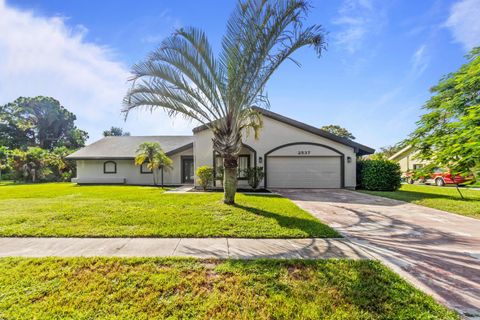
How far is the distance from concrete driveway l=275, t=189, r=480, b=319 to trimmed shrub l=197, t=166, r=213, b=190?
7.07 metres

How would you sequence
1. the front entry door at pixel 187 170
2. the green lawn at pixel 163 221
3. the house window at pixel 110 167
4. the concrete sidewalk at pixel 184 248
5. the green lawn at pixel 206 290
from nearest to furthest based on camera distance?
the green lawn at pixel 206 290, the concrete sidewalk at pixel 184 248, the green lawn at pixel 163 221, the front entry door at pixel 187 170, the house window at pixel 110 167

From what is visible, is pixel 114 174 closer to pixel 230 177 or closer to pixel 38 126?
pixel 230 177

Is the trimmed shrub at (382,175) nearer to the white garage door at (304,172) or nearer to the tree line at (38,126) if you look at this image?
the white garage door at (304,172)

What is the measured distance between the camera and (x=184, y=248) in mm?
4078

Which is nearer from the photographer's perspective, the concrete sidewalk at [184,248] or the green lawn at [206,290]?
the green lawn at [206,290]

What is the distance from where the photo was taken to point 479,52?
688 cm

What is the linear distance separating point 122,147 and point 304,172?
56.6ft

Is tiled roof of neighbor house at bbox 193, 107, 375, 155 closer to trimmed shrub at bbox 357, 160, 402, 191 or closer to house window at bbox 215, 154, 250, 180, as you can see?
trimmed shrub at bbox 357, 160, 402, 191

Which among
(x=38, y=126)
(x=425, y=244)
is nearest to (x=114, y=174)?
(x=425, y=244)

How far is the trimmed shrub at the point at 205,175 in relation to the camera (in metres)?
13.0

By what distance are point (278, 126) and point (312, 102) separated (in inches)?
107

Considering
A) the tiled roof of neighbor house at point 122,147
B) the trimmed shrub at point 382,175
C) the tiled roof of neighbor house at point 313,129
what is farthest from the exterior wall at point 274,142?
the tiled roof of neighbor house at point 122,147

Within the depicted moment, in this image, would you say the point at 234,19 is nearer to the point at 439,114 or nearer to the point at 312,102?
the point at 439,114

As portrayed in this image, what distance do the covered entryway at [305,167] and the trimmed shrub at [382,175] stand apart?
69.6 inches
